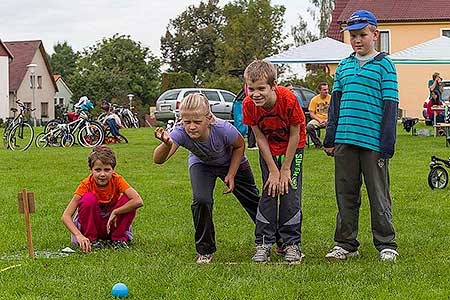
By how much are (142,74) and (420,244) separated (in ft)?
198

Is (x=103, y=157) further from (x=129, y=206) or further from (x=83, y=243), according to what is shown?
(x=83, y=243)

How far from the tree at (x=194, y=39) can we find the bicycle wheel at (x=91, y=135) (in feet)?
150

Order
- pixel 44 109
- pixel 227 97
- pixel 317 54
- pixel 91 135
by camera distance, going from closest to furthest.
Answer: pixel 91 135 < pixel 317 54 < pixel 227 97 < pixel 44 109

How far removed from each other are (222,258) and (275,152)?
0.96 metres

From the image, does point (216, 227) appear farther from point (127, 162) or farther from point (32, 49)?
point (32, 49)

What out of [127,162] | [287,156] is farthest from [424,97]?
[287,156]

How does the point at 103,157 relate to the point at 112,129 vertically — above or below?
above

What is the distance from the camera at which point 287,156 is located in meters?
6.79

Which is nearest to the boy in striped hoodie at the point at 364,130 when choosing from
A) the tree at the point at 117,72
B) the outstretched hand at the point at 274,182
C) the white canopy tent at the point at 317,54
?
the outstretched hand at the point at 274,182

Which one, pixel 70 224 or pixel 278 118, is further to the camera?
pixel 70 224

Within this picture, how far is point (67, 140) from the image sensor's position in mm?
23500

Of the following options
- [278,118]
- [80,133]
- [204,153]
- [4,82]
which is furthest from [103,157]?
[4,82]

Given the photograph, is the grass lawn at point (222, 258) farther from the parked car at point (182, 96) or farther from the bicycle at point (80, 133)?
the parked car at point (182, 96)

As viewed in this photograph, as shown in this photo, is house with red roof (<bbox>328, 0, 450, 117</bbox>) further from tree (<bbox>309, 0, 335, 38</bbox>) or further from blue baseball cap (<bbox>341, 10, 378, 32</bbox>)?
blue baseball cap (<bbox>341, 10, 378, 32</bbox>)
